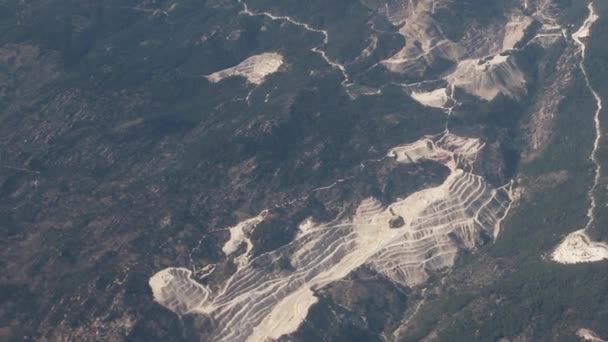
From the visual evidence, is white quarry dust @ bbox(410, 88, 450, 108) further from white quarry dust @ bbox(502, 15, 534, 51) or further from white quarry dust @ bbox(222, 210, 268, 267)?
white quarry dust @ bbox(222, 210, 268, 267)

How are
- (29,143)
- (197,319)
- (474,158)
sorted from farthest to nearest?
(29,143) → (474,158) → (197,319)

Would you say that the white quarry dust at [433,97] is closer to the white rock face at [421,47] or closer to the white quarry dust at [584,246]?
the white rock face at [421,47]

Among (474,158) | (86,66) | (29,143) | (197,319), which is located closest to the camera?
(197,319)

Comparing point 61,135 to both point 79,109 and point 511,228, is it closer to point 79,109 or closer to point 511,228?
point 79,109

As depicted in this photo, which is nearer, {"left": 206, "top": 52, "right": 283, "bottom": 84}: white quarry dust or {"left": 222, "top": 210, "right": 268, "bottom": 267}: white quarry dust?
{"left": 222, "top": 210, "right": 268, "bottom": 267}: white quarry dust

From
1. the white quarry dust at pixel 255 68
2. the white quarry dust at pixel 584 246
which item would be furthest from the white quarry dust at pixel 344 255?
the white quarry dust at pixel 255 68

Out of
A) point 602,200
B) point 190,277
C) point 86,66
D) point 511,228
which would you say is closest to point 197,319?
point 190,277

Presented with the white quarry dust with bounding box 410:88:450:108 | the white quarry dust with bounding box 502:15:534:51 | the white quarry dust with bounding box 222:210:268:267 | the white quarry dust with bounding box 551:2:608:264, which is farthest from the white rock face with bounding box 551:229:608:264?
the white quarry dust with bounding box 502:15:534:51
